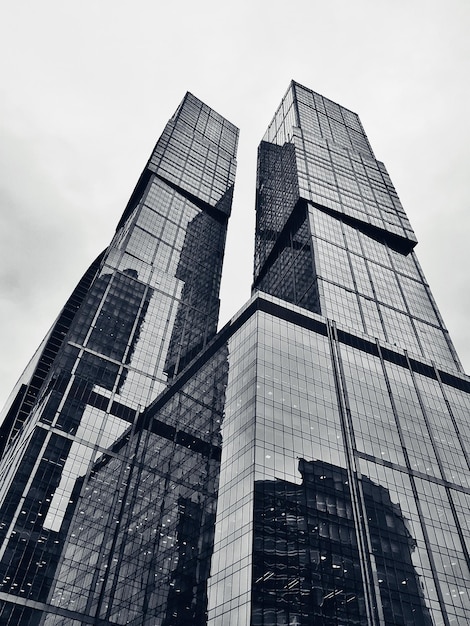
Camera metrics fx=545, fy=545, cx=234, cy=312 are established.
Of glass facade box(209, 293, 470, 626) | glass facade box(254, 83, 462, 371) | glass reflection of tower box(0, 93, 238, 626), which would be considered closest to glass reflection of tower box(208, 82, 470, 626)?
glass facade box(209, 293, 470, 626)

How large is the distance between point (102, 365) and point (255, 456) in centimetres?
6598

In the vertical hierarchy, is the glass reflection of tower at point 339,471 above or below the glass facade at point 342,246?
below

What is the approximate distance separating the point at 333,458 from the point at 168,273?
9814 centimetres

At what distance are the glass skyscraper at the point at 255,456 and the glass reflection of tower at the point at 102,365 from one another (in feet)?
1.44

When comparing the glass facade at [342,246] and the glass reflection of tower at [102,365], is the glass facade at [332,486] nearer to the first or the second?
the glass facade at [342,246]

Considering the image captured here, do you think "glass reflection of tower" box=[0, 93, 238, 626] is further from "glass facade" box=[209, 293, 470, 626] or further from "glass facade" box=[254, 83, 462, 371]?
"glass facade" box=[209, 293, 470, 626]

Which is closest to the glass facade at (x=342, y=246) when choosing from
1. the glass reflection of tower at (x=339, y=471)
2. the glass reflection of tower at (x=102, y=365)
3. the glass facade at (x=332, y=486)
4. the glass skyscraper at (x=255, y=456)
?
the glass skyscraper at (x=255, y=456)

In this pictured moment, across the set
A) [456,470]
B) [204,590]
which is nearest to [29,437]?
[204,590]

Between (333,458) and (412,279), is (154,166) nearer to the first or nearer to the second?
(412,279)

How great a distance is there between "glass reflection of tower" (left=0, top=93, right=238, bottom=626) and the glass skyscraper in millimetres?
437

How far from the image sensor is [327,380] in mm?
84812

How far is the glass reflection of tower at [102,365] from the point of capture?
87.6 meters

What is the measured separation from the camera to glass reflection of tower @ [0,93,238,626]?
8756 cm

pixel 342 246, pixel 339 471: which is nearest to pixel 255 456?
pixel 339 471
